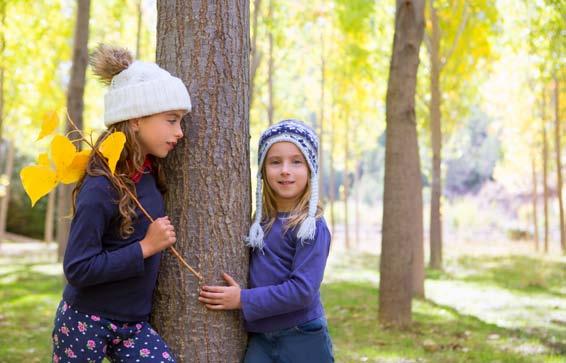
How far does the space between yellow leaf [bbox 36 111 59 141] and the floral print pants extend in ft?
2.24

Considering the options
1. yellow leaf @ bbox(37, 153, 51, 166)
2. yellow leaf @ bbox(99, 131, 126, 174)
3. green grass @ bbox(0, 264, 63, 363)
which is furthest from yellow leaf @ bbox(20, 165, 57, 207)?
green grass @ bbox(0, 264, 63, 363)

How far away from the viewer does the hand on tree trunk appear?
2.70m

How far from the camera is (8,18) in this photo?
13398mm

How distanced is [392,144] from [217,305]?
4.19 m

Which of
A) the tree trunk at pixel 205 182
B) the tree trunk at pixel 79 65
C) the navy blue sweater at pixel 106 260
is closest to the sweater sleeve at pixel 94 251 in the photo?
the navy blue sweater at pixel 106 260

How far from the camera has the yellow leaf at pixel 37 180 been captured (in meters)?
2.48

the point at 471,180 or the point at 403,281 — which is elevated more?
the point at 471,180

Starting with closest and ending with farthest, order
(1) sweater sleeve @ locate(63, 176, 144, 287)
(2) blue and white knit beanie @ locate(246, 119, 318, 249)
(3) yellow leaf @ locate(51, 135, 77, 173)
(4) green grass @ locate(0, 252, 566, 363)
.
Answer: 1. (1) sweater sleeve @ locate(63, 176, 144, 287)
2. (3) yellow leaf @ locate(51, 135, 77, 173)
3. (2) blue and white knit beanie @ locate(246, 119, 318, 249)
4. (4) green grass @ locate(0, 252, 566, 363)

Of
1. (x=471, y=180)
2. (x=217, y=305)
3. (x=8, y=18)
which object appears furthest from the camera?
(x=471, y=180)

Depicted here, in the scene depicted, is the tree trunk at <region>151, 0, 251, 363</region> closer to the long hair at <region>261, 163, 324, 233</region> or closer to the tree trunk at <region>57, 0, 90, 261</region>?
the long hair at <region>261, 163, 324, 233</region>

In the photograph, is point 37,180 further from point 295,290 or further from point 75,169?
point 295,290

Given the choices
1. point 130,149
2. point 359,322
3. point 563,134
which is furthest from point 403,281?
point 563,134

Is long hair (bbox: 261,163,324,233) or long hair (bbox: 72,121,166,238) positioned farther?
long hair (bbox: 261,163,324,233)

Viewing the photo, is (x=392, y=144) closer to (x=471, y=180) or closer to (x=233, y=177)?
(x=233, y=177)
